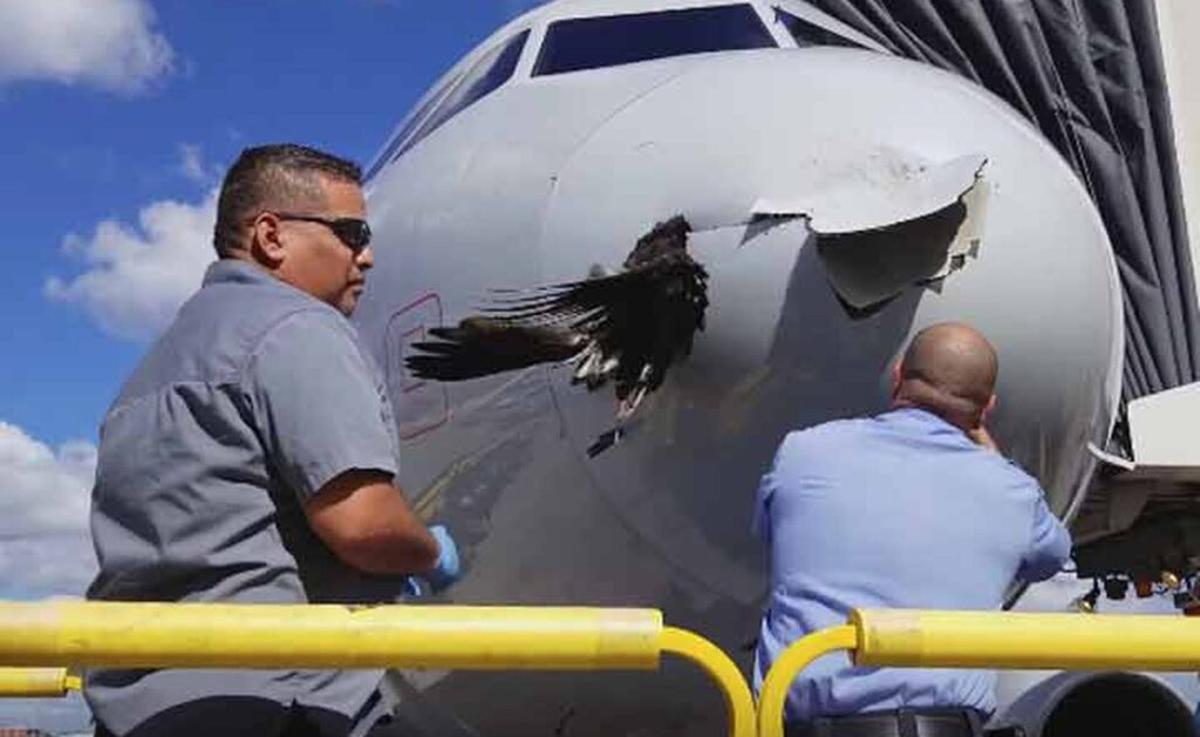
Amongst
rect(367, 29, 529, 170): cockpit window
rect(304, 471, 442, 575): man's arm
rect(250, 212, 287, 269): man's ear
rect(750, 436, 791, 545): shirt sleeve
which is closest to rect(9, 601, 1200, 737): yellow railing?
rect(304, 471, 442, 575): man's arm

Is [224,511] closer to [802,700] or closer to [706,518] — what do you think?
[802,700]

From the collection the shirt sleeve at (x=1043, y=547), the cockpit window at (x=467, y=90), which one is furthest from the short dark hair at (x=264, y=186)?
the cockpit window at (x=467, y=90)

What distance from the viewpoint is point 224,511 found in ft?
9.07

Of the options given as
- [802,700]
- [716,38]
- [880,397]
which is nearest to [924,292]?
[880,397]

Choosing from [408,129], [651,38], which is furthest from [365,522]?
[408,129]

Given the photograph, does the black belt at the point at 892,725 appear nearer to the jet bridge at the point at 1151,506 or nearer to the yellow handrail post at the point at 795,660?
the yellow handrail post at the point at 795,660

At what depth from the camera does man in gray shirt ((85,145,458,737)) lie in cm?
271

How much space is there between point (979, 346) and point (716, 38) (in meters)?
2.59

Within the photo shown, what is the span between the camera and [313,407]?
2729 millimetres

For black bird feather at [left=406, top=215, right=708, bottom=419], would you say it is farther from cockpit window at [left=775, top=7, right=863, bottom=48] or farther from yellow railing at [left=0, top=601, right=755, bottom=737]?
cockpit window at [left=775, top=7, right=863, bottom=48]

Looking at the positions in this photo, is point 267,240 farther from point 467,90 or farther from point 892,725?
point 467,90

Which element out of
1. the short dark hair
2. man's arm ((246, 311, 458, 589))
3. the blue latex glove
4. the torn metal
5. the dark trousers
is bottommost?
the dark trousers

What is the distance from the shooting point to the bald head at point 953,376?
3.38 meters

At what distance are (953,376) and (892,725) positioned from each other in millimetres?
750
